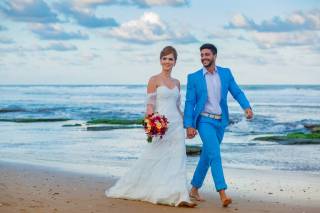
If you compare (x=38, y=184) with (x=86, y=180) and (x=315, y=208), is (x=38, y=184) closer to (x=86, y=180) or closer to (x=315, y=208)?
(x=86, y=180)

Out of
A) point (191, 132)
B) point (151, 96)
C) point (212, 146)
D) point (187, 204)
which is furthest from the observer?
point (151, 96)

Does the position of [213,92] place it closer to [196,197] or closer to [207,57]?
[207,57]

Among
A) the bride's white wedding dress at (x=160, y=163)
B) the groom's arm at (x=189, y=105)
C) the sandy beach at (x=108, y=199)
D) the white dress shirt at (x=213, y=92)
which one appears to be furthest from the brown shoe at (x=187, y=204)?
the white dress shirt at (x=213, y=92)

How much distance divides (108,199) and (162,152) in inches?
35.3

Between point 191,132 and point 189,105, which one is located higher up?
point 189,105

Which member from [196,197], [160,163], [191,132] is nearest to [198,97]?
[191,132]

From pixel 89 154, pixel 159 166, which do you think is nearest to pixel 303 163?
pixel 89 154

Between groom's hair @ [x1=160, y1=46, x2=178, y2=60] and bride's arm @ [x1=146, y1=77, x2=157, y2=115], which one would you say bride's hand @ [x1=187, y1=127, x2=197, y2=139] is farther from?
groom's hair @ [x1=160, y1=46, x2=178, y2=60]

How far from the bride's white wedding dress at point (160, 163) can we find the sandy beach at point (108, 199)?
202mm

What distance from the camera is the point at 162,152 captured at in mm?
7762

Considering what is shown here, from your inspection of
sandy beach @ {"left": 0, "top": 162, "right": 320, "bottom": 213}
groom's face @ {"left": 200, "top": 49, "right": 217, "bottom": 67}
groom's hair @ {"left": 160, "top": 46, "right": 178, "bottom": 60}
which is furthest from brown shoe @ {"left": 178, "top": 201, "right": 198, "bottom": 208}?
groom's hair @ {"left": 160, "top": 46, "right": 178, "bottom": 60}

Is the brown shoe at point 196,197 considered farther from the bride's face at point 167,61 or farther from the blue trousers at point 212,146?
the bride's face at point 167,61

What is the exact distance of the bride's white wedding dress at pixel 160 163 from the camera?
7.59 metres

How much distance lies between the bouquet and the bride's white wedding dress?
17cm
